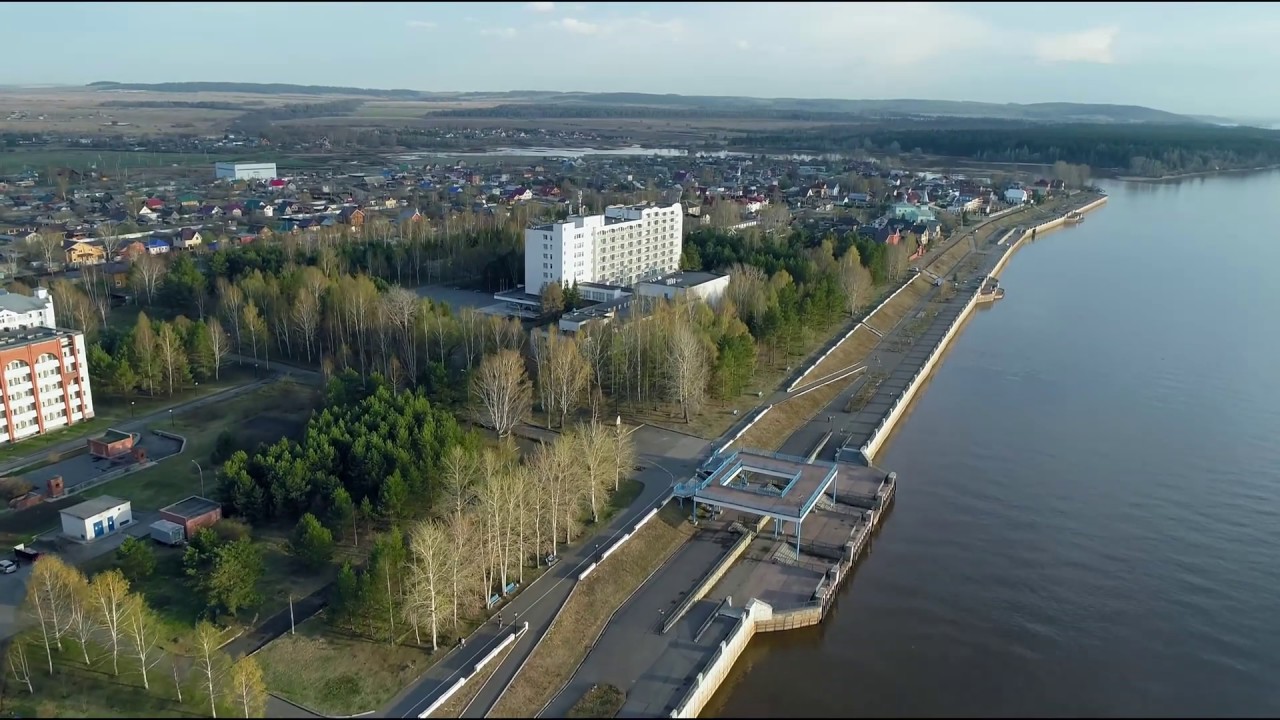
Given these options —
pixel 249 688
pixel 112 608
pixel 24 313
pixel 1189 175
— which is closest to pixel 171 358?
pixel 24 313

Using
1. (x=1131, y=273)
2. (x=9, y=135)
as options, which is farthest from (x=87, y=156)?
(x=1131, y=273)

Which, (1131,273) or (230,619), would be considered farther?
(1131,273)

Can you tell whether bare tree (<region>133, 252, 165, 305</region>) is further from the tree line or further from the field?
the tree line

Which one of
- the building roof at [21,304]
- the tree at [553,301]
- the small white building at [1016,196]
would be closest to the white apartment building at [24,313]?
the building roof at [21,304]

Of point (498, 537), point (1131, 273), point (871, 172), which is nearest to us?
point (498, 537)

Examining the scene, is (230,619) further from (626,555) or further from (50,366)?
(50,366)

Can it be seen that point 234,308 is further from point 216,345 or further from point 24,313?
point 24,313

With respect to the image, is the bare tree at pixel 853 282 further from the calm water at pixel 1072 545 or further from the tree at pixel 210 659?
the tree at pixel 210 659
